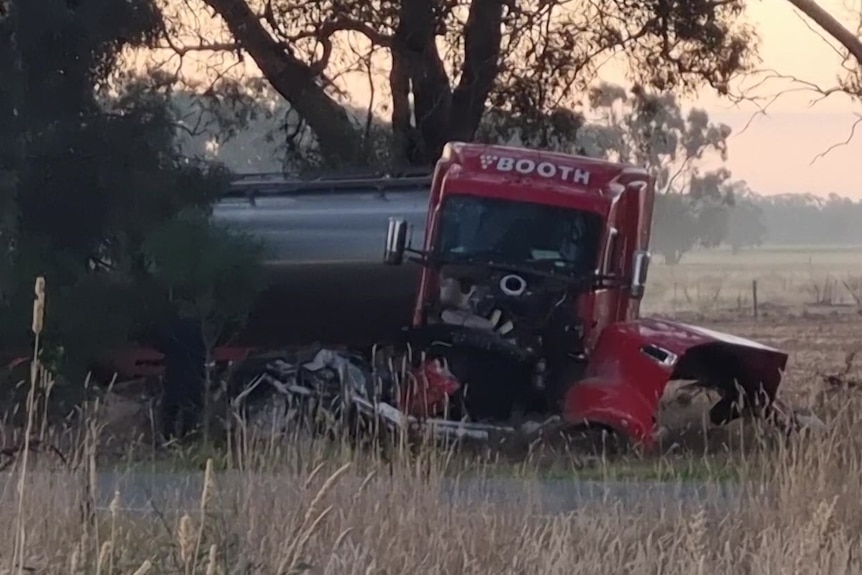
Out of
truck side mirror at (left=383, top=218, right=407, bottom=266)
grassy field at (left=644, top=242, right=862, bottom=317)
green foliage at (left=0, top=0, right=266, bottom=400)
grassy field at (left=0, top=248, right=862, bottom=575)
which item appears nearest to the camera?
grassy field at (left=0, top=248, right=862, bottom=575)

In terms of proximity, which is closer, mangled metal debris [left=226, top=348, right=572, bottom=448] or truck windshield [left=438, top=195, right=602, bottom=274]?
mangled metal debris [left=226, top=348, right=572, bottom=448]

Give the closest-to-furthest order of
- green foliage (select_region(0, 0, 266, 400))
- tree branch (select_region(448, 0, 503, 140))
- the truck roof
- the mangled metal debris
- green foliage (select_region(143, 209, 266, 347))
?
the mangled metal debris → green foliage (select_region(0, 0, 266, 400)) → green foliage (select_region(143, 209, 266, 347)) → the truck roof → tree branch (select_region(448, 0, 503, 140))

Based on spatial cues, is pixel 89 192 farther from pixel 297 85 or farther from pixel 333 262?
pixel 297 85

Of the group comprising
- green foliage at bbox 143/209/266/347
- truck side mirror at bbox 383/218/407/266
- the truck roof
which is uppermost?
the truck roof

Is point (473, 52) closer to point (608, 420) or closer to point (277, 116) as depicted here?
point (277, 116)

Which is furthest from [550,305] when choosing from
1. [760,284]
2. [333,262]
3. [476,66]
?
[760,284]

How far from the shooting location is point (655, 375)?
539 inches

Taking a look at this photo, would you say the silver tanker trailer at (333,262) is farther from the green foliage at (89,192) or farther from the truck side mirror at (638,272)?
the truck side mirror at (638,272)

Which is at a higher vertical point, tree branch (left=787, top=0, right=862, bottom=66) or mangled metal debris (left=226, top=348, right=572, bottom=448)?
tree branch (left=787, top=0, right=862, bottom=66)

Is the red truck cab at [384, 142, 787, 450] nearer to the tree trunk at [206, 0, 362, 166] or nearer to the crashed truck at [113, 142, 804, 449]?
the crashed truck at [113, 142, 804, 449]

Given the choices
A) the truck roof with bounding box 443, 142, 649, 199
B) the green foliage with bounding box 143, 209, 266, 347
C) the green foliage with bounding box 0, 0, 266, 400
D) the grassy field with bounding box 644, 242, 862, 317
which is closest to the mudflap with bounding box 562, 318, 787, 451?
the truck roof with bounding box 443, 142, 649, 199

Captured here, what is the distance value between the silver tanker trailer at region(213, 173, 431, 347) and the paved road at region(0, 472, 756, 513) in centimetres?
A: 855

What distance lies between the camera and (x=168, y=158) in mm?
15375

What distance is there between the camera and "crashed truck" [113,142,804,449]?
13.4 m
